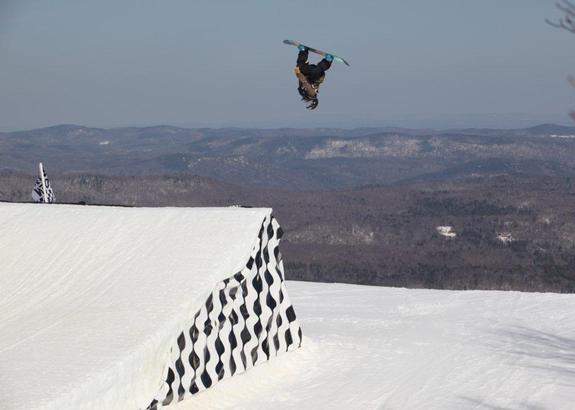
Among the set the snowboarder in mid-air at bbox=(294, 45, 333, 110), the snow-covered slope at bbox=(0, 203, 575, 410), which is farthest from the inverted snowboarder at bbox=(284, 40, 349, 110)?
the snow-covered slope at bbox=(0, 203, 575, 410)

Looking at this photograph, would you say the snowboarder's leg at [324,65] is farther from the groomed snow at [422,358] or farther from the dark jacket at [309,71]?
the groomed snow at [422,358]

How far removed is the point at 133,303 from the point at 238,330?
234 centimetres

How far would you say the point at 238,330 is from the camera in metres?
18.3

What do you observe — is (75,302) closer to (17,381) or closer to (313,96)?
(17,381)

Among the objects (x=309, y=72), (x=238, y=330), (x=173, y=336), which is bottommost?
(x=238, y=330)

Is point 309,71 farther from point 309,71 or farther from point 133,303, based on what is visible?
point 133,303

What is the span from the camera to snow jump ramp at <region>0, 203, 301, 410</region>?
14594 millimetres

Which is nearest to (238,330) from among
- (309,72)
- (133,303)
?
(133,303)

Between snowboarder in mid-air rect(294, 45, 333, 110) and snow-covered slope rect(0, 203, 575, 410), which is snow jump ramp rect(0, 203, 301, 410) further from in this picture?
snowboarder in mid-air rect(294, 45, 333, 110)

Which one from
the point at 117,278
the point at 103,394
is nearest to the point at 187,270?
the point at 117,278

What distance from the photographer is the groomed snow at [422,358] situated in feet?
56.1

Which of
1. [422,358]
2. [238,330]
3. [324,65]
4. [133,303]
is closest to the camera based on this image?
[324,65]

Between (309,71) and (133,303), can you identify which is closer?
(309,71)

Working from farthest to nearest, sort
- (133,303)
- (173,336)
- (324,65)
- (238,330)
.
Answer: (238,330) < (133,303) < (173,336) < (324,65)
